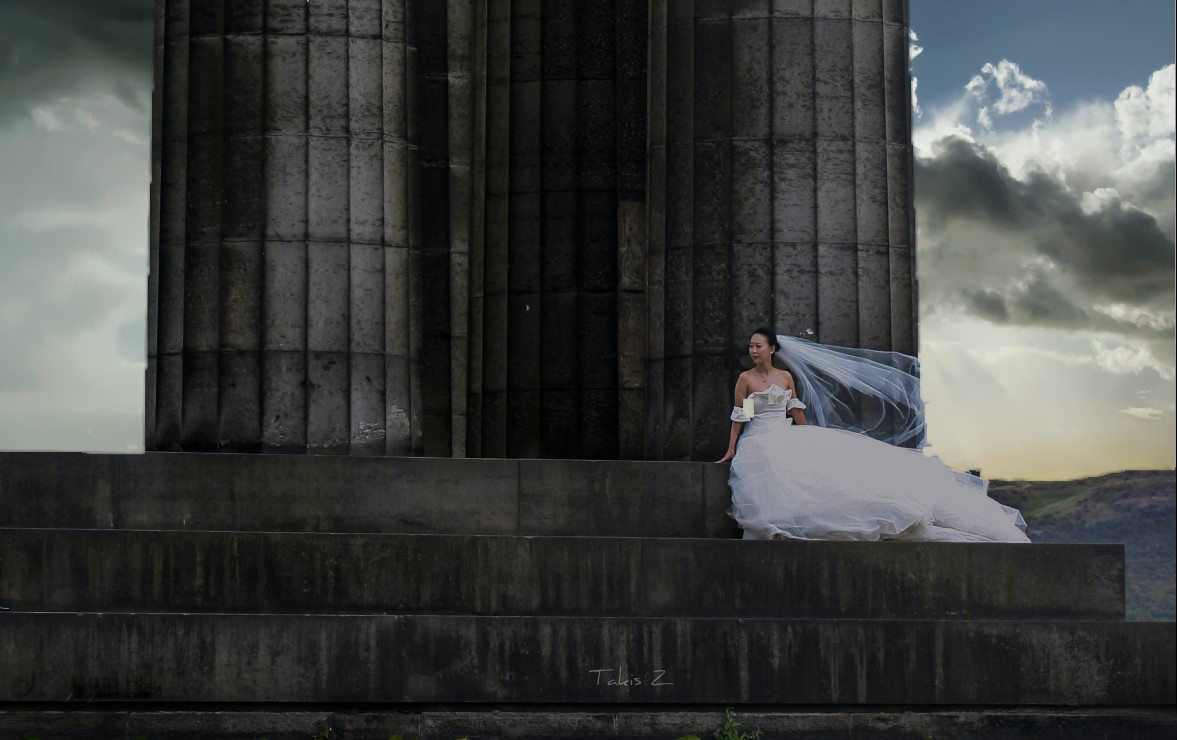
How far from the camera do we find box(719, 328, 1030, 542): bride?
950 inches

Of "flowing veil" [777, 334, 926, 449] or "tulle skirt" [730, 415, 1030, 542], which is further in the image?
"flowing veil" [777, 334, 926, 449]

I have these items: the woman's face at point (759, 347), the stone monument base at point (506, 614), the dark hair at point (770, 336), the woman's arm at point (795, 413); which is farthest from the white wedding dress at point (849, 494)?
the dark hair at point (770, 336)

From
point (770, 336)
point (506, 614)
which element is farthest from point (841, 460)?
point (506, 614)

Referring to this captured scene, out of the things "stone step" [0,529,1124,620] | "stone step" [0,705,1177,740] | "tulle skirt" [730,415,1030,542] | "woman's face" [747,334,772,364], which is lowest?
"stone step" [0,705,1177,740]

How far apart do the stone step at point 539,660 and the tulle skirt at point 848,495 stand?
1475 millimetres

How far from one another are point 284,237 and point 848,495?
8.22m

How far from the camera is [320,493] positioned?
24078 mm

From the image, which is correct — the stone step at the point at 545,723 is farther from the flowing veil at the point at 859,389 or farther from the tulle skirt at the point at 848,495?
the flowing veil at the point at 859,389

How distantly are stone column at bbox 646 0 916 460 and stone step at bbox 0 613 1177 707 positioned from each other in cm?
504

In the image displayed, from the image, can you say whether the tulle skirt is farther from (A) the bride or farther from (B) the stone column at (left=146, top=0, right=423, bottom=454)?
(B) the stone column at (left=146, top=0, right=423, bottom=454)

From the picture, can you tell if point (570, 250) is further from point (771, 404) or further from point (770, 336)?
point (771, 404)

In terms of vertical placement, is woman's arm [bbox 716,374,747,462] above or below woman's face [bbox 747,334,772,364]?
below

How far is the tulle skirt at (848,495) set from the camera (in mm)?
24078

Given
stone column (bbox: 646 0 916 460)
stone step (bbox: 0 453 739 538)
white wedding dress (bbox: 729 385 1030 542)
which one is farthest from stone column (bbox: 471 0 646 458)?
stone step (bbox: 0 453 739 538)
